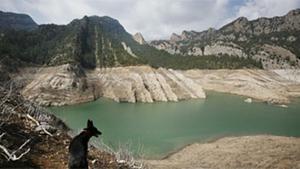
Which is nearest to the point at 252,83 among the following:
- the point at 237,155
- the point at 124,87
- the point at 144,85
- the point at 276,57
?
the point at 144,85

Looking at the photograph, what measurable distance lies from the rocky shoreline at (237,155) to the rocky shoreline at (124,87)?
3260 centimetres

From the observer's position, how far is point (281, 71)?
115 m

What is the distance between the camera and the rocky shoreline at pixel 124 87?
6769cm

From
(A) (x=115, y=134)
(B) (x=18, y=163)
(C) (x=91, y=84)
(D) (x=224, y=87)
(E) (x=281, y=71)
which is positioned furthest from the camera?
(E) (x=281, y=71)

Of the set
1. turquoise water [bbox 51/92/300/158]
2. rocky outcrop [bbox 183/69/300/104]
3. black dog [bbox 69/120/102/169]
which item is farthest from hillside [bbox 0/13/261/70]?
black dog [bbox 69/120/102/169]

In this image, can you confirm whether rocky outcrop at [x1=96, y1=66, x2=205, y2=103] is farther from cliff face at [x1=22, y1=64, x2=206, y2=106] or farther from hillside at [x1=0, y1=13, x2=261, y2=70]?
hillside at [x1=0, y1=13, x2=261, y2=70]

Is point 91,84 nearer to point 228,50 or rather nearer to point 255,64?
point 255,64

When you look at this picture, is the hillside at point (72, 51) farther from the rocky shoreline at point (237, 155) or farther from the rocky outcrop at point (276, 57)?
the rocky shoreline at point (237, 155)

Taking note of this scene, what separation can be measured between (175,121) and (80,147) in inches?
1845

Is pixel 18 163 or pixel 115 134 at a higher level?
pixel 18 163

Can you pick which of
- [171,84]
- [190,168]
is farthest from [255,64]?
[190,168]

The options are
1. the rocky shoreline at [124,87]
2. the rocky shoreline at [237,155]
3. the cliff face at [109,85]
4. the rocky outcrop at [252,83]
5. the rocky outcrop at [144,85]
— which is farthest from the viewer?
the rocky outcrop at [252,83]

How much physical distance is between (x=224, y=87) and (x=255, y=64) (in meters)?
32.5

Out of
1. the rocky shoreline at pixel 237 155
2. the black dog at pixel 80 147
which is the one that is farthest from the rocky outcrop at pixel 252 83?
the black dog at pixel 80 147
